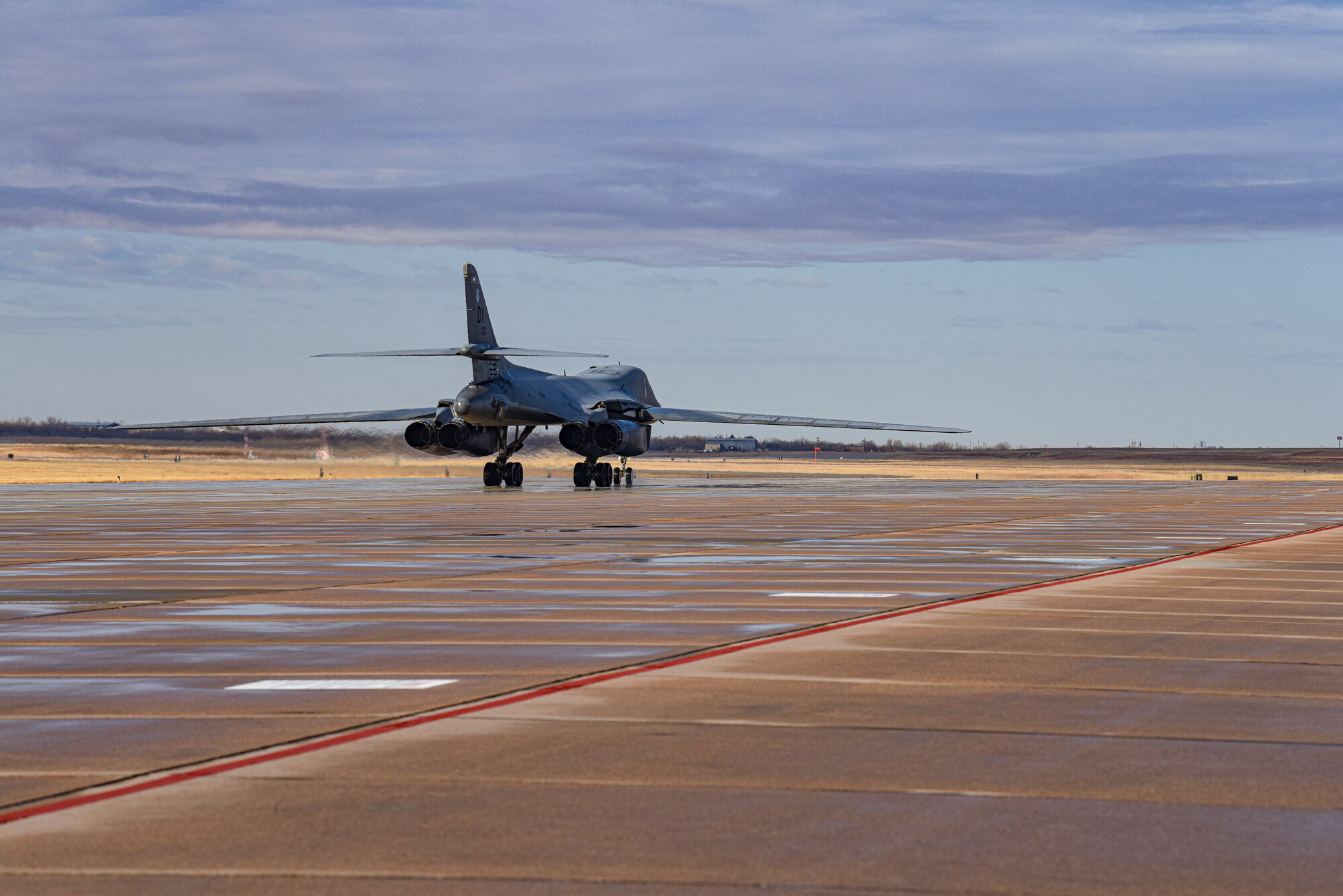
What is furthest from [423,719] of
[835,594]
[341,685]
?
[835,594]

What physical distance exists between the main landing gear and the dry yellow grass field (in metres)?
8.79

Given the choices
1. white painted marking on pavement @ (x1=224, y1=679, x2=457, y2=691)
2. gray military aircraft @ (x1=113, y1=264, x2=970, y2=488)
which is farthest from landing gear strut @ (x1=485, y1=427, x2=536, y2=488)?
white painted marking on pavement @ (x1=224, y1=679, x2=457, y2=691)

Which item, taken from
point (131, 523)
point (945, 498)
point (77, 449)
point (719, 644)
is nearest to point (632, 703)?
point (719, 644)

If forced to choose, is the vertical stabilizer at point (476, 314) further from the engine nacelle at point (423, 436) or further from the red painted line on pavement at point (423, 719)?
the red painted line on pavement at point (423, 719)

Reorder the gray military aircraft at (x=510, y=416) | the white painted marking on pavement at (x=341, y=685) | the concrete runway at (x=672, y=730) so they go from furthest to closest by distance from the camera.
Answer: the gray military aircraft at (x=510, y=416) → the white painted marking on pavement at (x=341, y=685) → the concrete runway at (x=672, y=730)

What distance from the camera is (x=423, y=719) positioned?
28.2 feet

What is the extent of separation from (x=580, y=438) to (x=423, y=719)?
50878 mm

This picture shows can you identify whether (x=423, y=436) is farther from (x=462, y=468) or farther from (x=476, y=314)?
(x=462, y=468)

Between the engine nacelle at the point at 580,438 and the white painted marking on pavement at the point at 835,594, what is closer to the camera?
the white painted marking on pavement at the point at 835,594

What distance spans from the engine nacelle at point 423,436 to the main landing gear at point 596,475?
4820 mm

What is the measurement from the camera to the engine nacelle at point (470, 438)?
188ft

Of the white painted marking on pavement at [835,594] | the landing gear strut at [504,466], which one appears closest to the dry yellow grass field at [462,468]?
→ the landing gear strut at [504,466]

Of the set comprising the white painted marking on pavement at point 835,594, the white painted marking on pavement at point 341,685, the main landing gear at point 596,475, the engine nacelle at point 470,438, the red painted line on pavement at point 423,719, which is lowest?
the white painted marking on pavement at point 341,685

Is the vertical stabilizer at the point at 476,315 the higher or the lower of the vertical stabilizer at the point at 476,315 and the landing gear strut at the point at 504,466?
the higher
